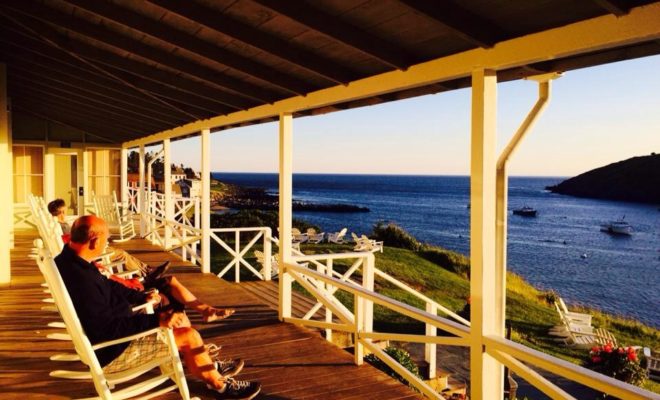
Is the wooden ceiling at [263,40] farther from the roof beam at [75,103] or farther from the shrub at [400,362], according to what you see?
the shrub at [400,362]

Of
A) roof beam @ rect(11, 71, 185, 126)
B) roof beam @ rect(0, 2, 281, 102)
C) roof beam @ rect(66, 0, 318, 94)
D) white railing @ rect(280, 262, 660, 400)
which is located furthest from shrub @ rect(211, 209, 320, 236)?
roof beam @ rect(66, 0, 318, 94)

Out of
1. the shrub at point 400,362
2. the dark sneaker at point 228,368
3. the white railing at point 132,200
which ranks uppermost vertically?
the white railing at point 132,200

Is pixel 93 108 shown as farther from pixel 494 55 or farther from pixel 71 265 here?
pixel 494 55

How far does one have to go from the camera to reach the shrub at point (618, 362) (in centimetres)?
782

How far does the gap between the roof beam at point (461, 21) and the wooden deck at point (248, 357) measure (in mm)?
2345

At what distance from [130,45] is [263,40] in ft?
5.20

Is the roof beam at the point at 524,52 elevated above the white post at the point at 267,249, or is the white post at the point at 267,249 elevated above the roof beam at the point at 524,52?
the roof beam at the point at 524,52

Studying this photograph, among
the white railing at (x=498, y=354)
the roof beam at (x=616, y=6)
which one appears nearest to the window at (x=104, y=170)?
the white railing at (x=498, y=354)

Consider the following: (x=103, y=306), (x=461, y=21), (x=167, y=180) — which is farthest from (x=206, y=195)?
(x=461, y=21)

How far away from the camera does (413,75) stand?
320 cm

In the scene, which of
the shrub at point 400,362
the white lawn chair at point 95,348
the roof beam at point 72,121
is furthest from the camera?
the roof beam at point 72,121

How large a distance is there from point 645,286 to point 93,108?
28.9 m

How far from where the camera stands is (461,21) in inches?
93.2

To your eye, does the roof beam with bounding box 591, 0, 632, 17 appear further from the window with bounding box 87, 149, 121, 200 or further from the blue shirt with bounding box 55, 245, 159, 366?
the window with bounding box 87, 149, 121, 200
